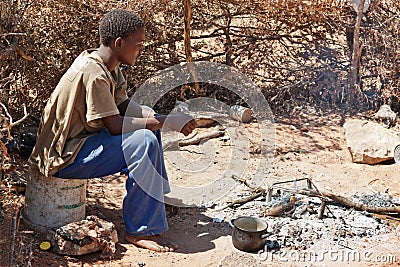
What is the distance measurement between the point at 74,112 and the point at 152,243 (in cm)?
96

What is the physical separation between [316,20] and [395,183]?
8.10ft

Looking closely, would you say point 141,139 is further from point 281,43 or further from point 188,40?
point 281,43

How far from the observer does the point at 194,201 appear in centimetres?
438

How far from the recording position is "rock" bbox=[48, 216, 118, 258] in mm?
3344

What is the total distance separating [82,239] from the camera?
336 cm

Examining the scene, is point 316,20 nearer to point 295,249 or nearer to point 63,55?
point 63,55

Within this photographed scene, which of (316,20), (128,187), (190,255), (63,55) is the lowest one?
(190,255)

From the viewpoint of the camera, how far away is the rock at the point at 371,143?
5156 mm

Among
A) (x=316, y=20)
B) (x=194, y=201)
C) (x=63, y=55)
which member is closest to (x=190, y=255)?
(x=194, y=201)

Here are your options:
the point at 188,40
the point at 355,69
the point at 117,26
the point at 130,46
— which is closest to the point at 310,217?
the point at 130,46

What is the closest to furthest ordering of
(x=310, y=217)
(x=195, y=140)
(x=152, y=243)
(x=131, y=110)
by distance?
1. (x=152, y=243)
2. (x=131, y=110)
3. (x=310, y=217)
4. (x=195, y=140)

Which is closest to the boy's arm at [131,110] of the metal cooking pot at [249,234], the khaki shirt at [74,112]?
the khaki shirt at [74,112]

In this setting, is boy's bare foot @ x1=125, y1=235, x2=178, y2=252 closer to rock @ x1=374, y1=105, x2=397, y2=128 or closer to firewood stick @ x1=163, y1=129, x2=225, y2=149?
firewood stick @ x1=163, y1=129, x2=225, y2=149

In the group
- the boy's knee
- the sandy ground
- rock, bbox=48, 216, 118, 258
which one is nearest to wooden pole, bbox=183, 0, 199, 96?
the sandy ground
